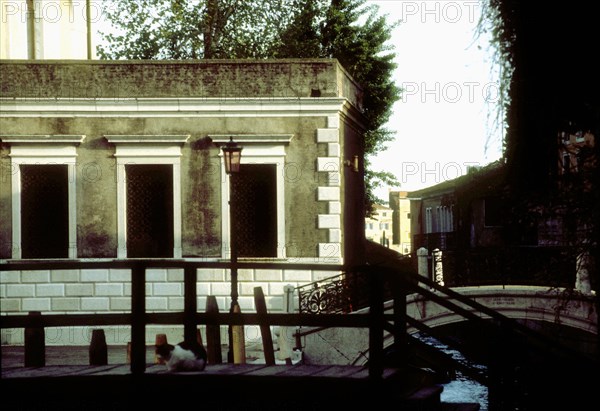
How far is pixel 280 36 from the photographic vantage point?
119 feet

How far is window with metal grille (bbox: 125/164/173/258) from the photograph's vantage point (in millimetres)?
21562

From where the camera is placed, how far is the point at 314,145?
21609mm

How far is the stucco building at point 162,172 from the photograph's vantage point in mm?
21297

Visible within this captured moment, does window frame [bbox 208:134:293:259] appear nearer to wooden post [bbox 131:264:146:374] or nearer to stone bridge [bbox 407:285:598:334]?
stone bridge [bbox 407:285:598:334]

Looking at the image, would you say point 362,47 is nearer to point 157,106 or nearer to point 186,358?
point 157,106

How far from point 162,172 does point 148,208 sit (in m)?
0.78

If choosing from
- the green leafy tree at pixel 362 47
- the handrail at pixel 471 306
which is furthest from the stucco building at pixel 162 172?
the green leafy tree at pixel 362 47

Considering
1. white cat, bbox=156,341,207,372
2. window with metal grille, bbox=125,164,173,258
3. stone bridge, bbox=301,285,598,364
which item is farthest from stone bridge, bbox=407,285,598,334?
Answer: white cat, bbox=156,341,207,372

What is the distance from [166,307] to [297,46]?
17.2 m

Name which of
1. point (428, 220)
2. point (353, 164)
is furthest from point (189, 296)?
point (428, 220)

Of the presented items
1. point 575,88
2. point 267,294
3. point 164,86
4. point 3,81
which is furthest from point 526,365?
point 3,81

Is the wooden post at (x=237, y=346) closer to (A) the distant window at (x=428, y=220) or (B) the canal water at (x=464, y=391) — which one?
(B) the canal water at (x=464, y=391)

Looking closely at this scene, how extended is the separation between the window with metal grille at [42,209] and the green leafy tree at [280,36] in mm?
12605

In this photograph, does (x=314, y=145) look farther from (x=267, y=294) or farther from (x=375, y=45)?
(x=375, y=45)
